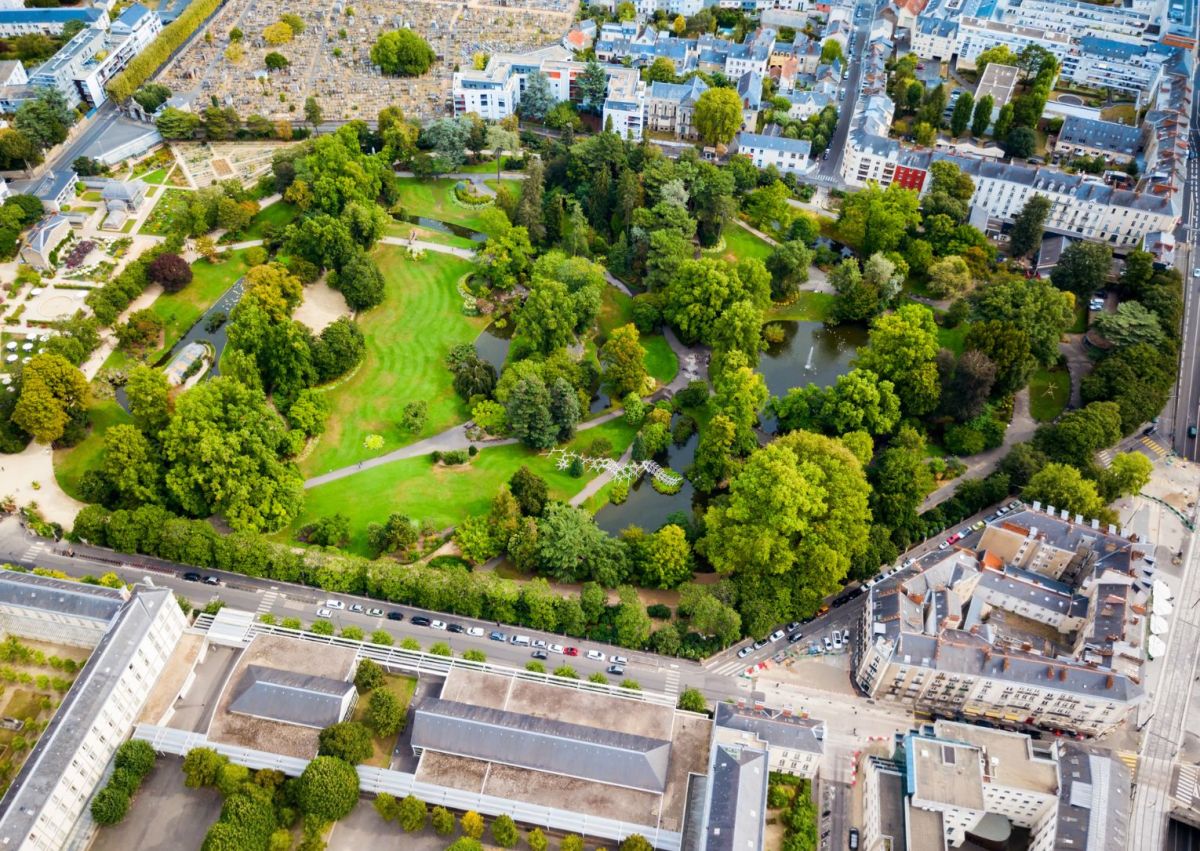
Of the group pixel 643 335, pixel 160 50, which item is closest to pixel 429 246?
pixel 643 335

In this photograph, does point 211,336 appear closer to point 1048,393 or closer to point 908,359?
point 908,359

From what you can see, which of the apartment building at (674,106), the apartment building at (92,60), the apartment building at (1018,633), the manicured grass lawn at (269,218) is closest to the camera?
the apartment building at (1018,633)

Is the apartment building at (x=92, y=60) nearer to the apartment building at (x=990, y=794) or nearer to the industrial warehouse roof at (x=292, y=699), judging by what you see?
the industrial warehouse roof at (x=292, y=699)

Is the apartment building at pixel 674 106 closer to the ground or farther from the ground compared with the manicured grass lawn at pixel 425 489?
farther from the ground

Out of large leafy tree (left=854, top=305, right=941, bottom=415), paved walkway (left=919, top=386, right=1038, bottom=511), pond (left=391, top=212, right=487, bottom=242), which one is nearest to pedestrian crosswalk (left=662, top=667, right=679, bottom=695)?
paved walkway (left=919, top=386, right=1038, bottom=511)

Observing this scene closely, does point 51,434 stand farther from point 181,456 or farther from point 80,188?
point 80,188

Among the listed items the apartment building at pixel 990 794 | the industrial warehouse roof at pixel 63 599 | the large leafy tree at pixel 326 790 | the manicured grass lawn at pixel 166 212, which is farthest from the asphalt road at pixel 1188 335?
the manicured grass lawn at pixel 166 212

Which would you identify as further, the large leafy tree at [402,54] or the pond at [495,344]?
the large leafy tree at [402,54]
